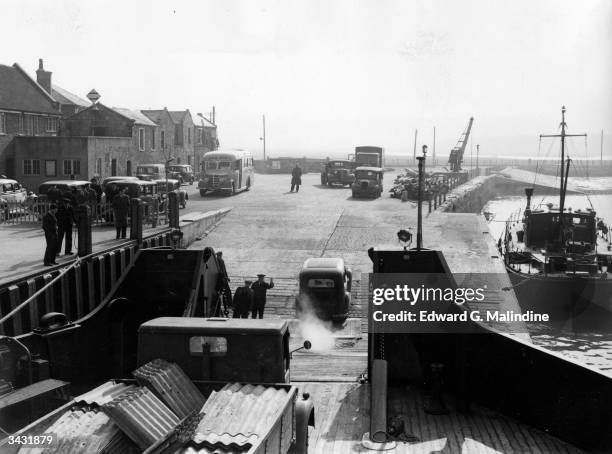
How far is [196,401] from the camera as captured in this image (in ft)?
27.7

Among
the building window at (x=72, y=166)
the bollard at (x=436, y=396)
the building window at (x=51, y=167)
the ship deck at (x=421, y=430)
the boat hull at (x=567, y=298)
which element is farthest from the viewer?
the building window at (x=72, y=166)

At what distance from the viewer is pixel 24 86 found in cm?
4734

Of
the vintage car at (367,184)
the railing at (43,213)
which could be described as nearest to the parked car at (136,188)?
the railing at (43,213)

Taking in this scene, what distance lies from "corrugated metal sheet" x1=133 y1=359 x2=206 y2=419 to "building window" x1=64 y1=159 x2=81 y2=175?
37.2 metres

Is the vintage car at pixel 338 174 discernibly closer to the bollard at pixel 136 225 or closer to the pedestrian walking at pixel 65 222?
the bollard at pixel 136 225

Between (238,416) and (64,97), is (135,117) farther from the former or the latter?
(238,416)

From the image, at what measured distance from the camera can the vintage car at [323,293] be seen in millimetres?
19016

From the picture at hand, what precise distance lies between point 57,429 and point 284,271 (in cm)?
1743

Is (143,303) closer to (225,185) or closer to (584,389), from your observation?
(584,389)

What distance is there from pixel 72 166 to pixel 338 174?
1941 centimetres

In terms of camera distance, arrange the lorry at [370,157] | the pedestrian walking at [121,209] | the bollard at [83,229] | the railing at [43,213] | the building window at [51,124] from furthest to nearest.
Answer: the lorry at [370,157] < the building window at [51,124] < the railing at [43,213] < the pedestrian walking at [121,209] < the bollard at [83,229]

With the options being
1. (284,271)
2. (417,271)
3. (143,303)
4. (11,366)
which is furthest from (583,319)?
(11,366)

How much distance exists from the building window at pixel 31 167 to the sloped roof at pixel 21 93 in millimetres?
3599

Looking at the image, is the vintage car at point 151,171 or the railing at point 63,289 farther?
the vintage car at point 151,171
